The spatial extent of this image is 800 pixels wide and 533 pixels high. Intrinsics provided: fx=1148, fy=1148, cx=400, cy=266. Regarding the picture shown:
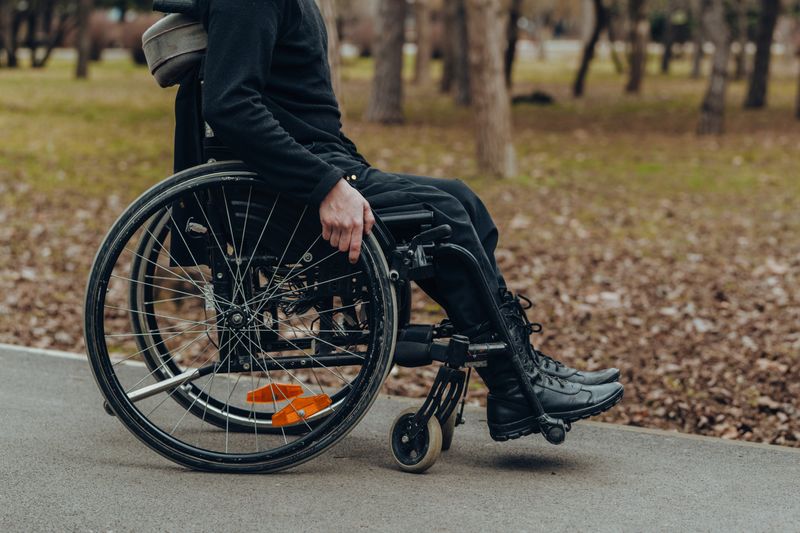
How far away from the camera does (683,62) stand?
4672 cm

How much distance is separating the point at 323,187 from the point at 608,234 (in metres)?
6.05

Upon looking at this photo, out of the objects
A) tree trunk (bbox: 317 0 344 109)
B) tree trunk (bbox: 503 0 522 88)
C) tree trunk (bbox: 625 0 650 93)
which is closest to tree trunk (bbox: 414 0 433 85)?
tree trunk (bbox: 503 0 522 88)

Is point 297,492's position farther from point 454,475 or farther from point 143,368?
point 143,368

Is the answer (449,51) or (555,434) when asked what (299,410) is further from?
(449,51)

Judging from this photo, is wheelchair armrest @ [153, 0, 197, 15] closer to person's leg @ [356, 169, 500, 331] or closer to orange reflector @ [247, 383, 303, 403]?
person's leg @ [356, 169, 500, 331]

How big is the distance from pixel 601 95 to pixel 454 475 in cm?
2324

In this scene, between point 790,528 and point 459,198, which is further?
point 459,198

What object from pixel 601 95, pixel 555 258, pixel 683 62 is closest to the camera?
pixel 555 258

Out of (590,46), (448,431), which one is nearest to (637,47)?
(590,46)

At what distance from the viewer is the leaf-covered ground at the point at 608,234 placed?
18.3ft

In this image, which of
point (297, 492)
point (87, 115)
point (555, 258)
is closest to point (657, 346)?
point (555, 258)

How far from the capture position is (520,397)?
3684mm

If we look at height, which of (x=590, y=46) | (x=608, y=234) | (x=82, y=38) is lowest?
(x=608, y=234)

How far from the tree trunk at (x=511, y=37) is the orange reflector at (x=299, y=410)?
64.8ft
